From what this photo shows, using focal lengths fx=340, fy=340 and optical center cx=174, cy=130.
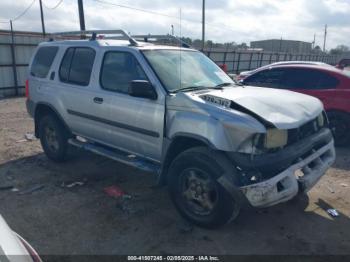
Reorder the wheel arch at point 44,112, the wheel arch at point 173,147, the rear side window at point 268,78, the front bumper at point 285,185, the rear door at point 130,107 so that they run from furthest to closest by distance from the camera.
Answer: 1. the rear side window at point 268,78
2. the wheel arch at point 44,112
3. the rear door at point 130,107
4. the wheel arch at point 173,147
5. the front bumper at point 285,185

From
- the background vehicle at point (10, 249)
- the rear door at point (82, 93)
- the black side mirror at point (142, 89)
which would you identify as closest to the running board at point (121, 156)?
the rear door at point (82, 93)

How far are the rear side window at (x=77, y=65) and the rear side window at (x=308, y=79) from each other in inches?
166

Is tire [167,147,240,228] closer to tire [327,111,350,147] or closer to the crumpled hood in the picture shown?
the crumpled hood

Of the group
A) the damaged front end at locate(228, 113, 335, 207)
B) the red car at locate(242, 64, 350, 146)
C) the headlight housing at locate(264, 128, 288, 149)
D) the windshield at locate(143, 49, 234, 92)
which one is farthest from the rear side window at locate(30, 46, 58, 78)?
the red car at locate(242, 64, 350, 146)

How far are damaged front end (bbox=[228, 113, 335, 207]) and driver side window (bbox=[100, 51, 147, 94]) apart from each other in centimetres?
163

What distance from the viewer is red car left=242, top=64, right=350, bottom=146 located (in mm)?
6513

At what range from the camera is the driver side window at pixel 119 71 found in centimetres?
425

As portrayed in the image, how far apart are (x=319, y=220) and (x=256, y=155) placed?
1364 mm

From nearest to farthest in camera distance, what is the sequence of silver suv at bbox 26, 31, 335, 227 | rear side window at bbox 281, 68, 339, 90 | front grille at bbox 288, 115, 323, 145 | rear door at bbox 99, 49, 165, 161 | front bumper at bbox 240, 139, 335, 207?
front bumper at bbox 240, 139, 335, 207, silver suv at bbox 26, 31, 335, 227, front grille at bbox 288, 115, 323, 145, rear door at bbox 99, 49, 165, 161, rear side window at bbox 281, 68, 339, 90

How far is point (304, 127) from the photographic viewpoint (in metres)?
3.83

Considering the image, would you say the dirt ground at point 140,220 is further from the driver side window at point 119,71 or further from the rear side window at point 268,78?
the rear side window at point 268,78

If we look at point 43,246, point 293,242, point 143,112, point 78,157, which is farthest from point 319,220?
point 78,157

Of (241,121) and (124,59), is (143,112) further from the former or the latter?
(241,121)

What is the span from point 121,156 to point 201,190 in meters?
A: 1.48
